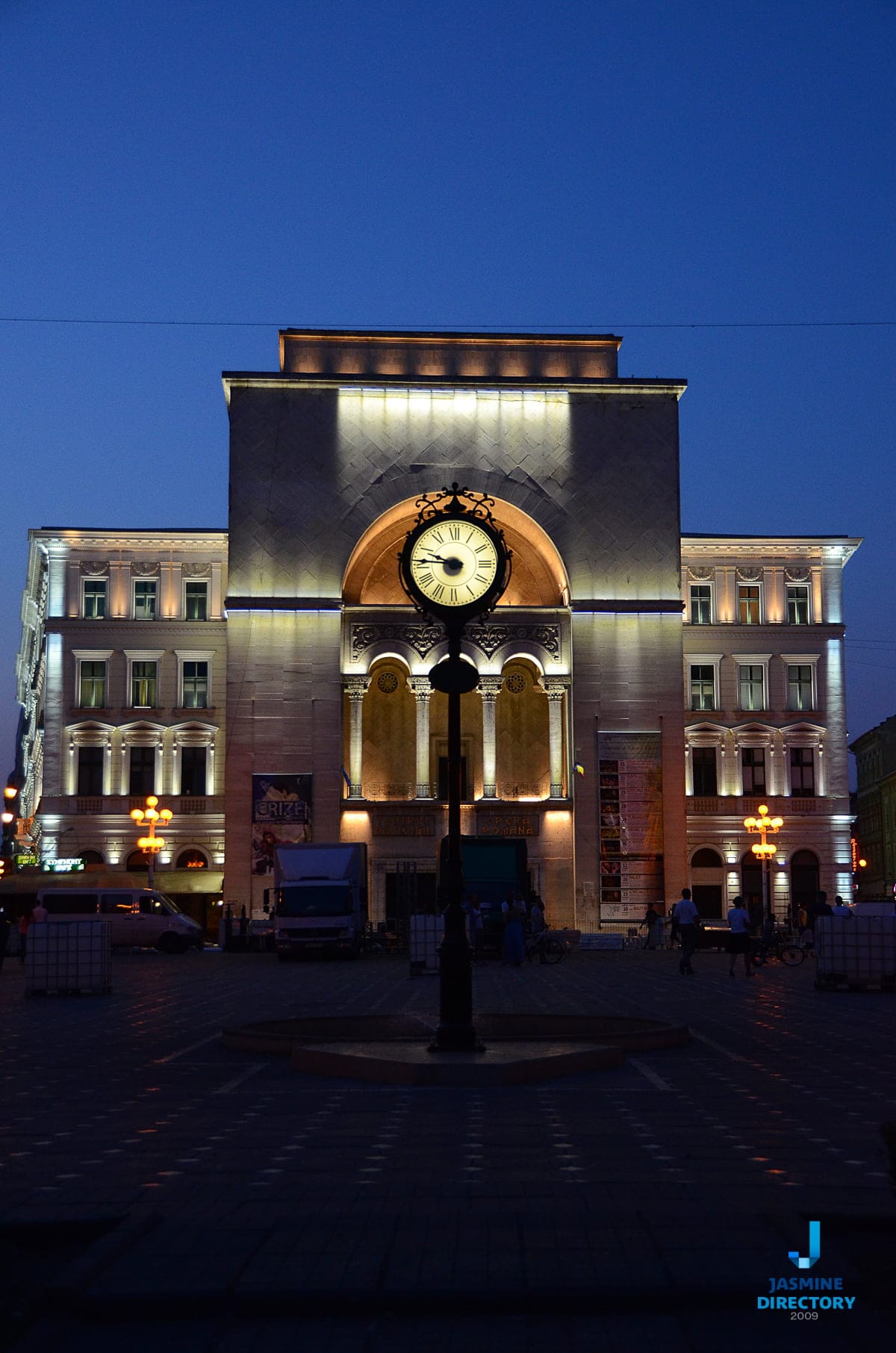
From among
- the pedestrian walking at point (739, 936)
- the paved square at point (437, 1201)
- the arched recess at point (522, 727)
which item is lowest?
the paved square at point (437, 1201)

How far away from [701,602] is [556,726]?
10.4 meters

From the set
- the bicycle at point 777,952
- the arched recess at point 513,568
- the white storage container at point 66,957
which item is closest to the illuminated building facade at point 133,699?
the arched recess at point 513,568

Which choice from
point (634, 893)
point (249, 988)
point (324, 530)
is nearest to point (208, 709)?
point (324, 530)

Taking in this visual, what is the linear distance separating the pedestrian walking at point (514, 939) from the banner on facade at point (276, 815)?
56.2 ft

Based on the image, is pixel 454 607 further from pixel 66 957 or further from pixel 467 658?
pixel 467 658

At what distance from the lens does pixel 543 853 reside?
189 ft

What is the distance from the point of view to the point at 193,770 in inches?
2482

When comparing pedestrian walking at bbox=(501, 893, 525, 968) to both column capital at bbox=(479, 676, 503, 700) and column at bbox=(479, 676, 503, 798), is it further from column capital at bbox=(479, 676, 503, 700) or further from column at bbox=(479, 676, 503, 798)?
column capital at bbox=(479, 676, 503, 700)

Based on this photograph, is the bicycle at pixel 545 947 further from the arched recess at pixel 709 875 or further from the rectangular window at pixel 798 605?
the rectangular window at pixel 798 605

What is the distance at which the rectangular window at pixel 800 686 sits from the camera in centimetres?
6391

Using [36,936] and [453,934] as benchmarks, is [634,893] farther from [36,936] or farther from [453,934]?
[453,934]

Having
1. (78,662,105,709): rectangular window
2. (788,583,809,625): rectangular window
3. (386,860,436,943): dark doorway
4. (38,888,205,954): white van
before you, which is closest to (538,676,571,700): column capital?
(386,860,436,943): dark doorway

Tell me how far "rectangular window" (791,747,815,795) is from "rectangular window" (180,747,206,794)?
76.3ft

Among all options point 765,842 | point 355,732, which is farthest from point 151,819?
point 765,842
